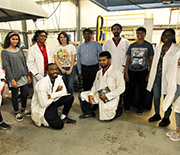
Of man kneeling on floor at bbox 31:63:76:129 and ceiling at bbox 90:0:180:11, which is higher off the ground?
ceiling at bbox 90:0:180:11

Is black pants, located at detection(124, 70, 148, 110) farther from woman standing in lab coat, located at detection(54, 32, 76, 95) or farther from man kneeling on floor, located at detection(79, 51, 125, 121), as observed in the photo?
woman standing in lab coat, located at detection(54, 32, 76, 95)

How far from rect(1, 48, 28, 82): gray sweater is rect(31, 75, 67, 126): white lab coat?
0.36 meters

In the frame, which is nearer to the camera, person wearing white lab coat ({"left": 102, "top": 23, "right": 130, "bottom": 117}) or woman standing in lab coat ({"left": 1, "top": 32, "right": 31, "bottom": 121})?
woman standing in lab coat ({"left": 1, "top": 32, "right": 31, "bottom": 121})

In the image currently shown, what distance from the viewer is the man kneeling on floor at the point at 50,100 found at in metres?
2.16

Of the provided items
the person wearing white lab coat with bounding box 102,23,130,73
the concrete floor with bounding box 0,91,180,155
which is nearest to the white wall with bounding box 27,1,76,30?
the person wearing white lab coat with bounding box 102,23,130,73

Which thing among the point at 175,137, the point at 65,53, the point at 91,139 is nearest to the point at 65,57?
the point at 65,53

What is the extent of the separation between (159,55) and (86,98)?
1.31m

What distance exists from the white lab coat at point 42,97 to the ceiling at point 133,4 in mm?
1551

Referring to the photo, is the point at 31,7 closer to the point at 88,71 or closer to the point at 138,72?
the point at 88,71

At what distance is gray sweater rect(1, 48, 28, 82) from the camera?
2156mm

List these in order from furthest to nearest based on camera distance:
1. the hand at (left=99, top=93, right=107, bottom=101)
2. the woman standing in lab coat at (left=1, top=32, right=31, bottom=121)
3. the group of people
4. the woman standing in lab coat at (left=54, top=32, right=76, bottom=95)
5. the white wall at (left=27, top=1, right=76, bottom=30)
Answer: the white wall at (left=27, top=1, right=76, bottom=30) < the woman standing in lab coat at (left=54, top=32, right=76, bottom=95) < the hand at (left=99, top=93, right=107, bottom=101) < the woman standing in lab coat at (left=1, top=32, right=31, bottom=121) < the group of people

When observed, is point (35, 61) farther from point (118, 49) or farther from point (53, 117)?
point (118, 49)

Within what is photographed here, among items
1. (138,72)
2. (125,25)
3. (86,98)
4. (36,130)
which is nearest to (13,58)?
(36,130)

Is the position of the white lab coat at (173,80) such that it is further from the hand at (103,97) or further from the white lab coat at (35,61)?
the white lab coat at (35,61)
